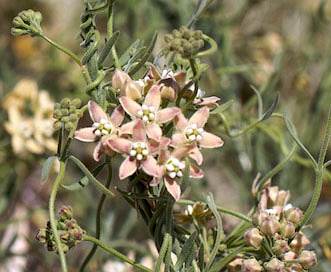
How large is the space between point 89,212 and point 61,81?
33 cm

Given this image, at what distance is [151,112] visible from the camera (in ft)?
1.57

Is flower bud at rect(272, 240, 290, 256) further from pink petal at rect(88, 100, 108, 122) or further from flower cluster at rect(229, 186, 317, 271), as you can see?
pink petal at rect(88, 100, 108, 122)

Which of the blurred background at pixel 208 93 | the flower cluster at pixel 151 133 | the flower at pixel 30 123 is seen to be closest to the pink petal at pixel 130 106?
the flower cluster at pixel 151 133

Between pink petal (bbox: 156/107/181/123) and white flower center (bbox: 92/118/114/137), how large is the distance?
1.5 inches

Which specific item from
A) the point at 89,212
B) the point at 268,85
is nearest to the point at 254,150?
the point at 268,85

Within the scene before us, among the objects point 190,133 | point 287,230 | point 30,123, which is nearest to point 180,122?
point 190,133

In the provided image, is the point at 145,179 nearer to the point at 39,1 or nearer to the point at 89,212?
the point at 89,212

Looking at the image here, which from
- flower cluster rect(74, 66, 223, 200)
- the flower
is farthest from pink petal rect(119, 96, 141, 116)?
the flower

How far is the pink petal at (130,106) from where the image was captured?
0.48 m

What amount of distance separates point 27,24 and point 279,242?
10.6 inches

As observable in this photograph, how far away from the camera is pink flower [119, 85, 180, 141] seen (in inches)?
18.8

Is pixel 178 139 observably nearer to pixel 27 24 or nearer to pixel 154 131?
pixel 154 131

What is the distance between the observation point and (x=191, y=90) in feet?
1.72

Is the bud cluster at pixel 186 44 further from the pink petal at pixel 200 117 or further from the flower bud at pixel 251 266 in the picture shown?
the flower bud at pixel 251 266
